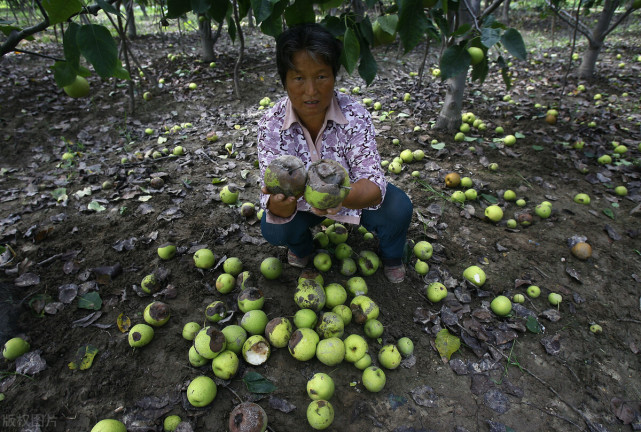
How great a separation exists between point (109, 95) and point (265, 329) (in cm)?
657

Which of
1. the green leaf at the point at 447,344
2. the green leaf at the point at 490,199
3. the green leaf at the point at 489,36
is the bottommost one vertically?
the green leaf at the point at 447,344

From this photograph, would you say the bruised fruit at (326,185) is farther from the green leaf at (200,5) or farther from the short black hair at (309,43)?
the green leaf at (200,5)

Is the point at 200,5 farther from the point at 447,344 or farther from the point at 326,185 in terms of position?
the point at 447,344

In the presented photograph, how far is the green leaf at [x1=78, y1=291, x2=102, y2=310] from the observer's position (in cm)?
255

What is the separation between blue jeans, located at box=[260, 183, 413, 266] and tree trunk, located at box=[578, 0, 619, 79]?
5712 mm

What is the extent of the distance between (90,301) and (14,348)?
503 millimetres

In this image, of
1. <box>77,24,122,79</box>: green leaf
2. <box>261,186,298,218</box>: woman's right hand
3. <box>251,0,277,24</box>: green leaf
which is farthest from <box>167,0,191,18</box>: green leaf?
<box>261,186,298,218</box>: woman's right hand

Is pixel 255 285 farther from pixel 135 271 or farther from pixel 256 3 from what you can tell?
pixel 256 3

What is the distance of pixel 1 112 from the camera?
18.5 feet

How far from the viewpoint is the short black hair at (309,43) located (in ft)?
6.26

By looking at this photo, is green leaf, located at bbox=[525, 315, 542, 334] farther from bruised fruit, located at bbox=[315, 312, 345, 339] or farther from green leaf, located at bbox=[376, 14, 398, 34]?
green leaf, located at bbox=[376, 14, 398, 34]

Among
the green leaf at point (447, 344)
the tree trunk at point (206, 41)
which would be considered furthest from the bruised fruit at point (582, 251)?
the tree trunk at point (206, 41)

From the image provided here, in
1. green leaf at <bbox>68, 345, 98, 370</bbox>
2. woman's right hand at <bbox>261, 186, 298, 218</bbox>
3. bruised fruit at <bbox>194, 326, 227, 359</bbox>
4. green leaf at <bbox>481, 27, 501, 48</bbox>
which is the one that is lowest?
green leaf at <bbox>68, 345, 98, 370</bbox>

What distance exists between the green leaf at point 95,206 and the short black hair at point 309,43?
2.88 metres
